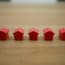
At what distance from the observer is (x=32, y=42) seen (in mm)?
930

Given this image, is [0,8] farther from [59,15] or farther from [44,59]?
[44,59]

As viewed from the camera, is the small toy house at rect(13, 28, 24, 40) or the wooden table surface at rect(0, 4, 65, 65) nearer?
the wooden table surface at rect(0, 4, 65, 65)

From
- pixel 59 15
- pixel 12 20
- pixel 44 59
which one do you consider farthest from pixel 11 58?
pixel 59 15

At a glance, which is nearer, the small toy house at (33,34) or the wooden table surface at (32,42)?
the wooden table surface at (32,42)

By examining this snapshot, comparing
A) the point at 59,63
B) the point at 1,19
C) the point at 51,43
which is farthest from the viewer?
the point at 1,19

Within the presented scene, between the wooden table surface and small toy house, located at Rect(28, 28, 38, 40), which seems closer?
the wooden table surface

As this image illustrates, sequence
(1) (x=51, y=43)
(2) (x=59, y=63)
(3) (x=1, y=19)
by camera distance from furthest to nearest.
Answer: (3) (x=1, y=19), (1) (x=51, y=43), (2) (x=59, y=63)

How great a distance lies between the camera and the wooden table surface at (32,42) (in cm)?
82

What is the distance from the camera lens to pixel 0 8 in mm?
1223

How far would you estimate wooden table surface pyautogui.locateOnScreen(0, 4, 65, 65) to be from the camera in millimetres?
820

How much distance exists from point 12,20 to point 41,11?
182 mm

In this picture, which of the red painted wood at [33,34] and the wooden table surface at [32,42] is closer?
the wooden table surface at [32,42]

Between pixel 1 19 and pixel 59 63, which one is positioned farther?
pixel 1 19

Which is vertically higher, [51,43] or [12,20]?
[12,20]
